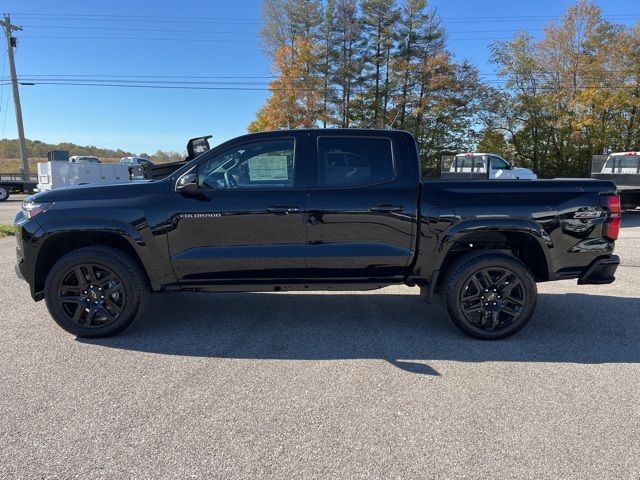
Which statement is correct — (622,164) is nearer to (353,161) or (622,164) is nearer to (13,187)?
(353,161)

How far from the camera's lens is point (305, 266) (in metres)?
4.18

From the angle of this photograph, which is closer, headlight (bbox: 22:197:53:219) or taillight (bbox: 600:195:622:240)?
headlight (bbox: 22:197:53:219)

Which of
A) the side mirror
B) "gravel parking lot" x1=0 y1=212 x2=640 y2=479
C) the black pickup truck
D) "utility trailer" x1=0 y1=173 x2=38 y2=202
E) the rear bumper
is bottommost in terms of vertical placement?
"gravel parking lot" x1=0 y1=212 x2=640 y2=479

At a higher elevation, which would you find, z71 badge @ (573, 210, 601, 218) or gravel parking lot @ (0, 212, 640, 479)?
z71 badge @ (573, 210, 601, 218)

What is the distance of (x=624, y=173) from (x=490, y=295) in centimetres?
1565

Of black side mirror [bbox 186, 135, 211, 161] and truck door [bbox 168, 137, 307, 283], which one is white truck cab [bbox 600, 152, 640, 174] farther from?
truck door [bbox 168, 137, 307, 283]

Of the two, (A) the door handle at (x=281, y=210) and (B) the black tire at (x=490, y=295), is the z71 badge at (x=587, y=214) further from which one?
(A) the door handle at (x=281, y=210)

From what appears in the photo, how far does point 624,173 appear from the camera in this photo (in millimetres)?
16234

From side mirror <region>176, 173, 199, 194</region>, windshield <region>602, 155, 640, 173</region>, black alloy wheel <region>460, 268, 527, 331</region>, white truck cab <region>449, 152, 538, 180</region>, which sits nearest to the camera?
side mirror <region>176, 173, 199, 194</region>

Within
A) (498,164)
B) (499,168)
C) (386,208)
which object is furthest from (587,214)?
(498,164)

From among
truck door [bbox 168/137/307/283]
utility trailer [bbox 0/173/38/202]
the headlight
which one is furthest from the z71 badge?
utility trailer [bbox 0/173/38/202]

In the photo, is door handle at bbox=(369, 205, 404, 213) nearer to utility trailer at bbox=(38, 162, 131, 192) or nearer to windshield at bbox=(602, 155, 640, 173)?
utility trailer at bbox=(38, 162, 131, 192)

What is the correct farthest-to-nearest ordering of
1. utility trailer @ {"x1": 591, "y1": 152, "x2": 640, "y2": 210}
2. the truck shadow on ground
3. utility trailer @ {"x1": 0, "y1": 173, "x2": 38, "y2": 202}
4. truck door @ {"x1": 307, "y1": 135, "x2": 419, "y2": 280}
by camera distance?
utility trailer @ {"x1": 0, "y1": 173, "x2": 38, "y2": 202} < utility trailer @ {"x1": 591, "y1": 152, "x2": 640, "y2": 210} < truck door @ {"x1": 307, "y1": 135, "x2": 419, "y2": 280} < the truck shadow on ground

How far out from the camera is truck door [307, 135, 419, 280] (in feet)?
13.4
